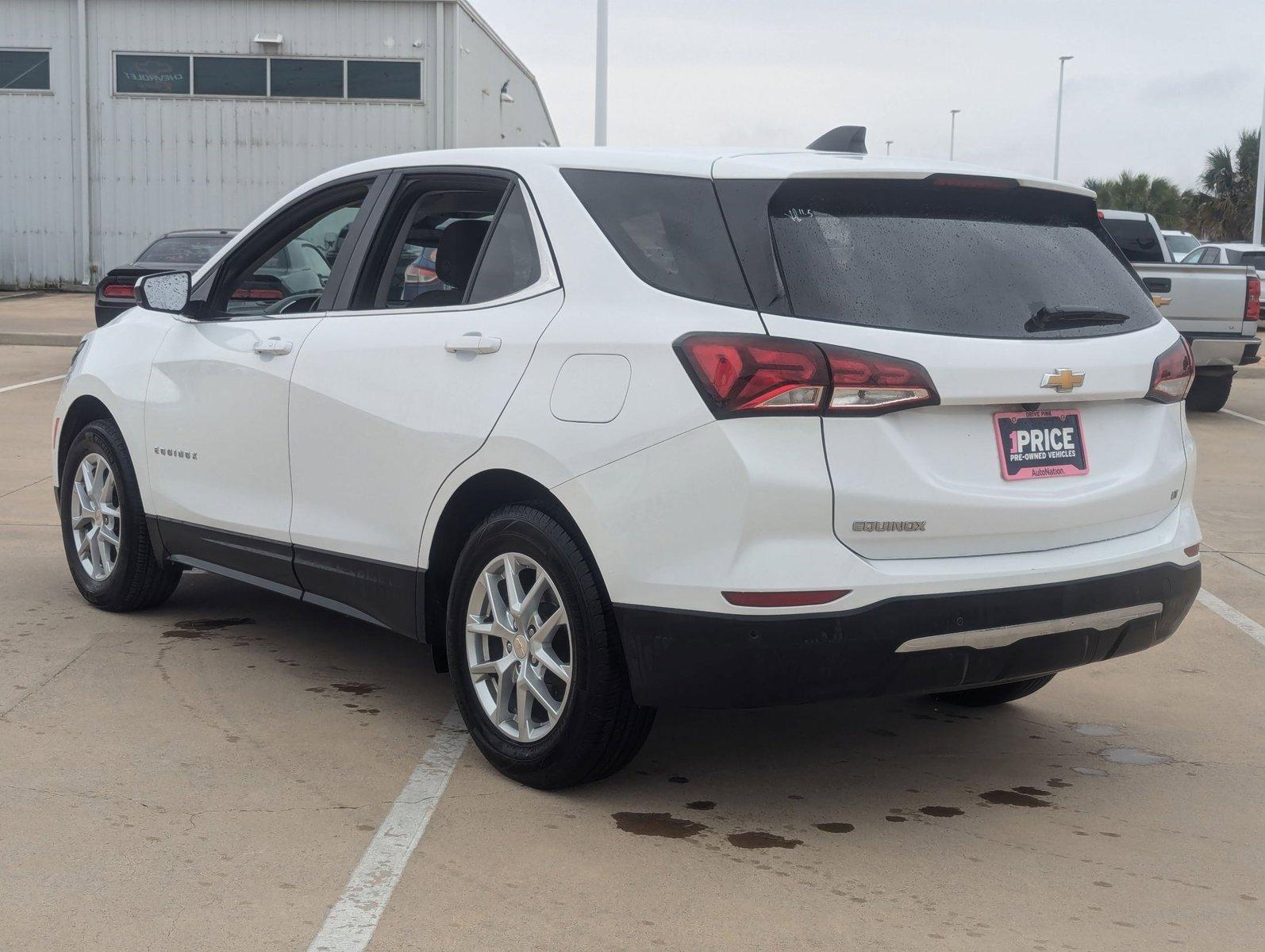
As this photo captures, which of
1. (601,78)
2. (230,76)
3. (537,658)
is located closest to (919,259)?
(537,658)

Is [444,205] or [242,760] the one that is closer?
[242,760]

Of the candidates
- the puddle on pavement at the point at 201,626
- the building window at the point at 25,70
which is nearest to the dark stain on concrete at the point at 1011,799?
the puddle on pavement at the point at 201,626

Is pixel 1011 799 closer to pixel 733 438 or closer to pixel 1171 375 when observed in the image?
pixel 1171 375

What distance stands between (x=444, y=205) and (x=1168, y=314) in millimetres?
11317

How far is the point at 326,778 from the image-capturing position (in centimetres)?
418

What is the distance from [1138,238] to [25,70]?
21.6 metres

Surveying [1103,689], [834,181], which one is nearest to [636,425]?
[834,181]

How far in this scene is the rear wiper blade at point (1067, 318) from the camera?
3886 mm

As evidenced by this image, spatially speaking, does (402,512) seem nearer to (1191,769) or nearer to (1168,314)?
(1191,769)

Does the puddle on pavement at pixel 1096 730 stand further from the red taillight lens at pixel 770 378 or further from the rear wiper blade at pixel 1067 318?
the red taillight lens at pixel 770 378

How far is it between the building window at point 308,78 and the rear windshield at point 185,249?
12.0 meters

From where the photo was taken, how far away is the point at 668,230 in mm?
3887

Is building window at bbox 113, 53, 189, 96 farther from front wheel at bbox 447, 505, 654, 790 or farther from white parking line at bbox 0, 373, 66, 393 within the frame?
front wheel at bbox 447, 505, 654, 790

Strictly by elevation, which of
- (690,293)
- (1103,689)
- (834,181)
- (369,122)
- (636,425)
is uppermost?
(369,122)
